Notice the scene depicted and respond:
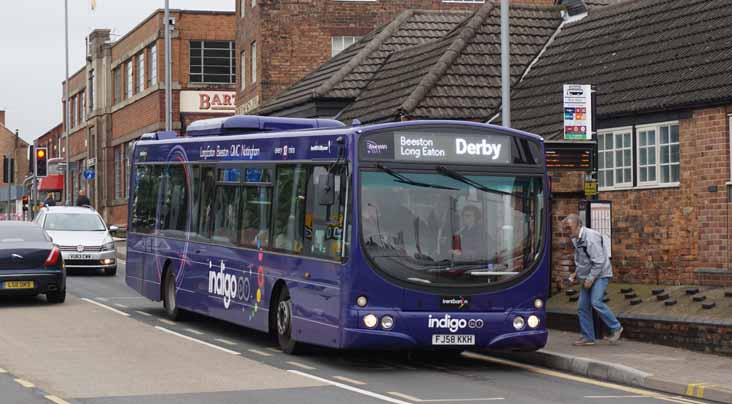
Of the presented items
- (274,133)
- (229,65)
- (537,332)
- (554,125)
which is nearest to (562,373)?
(537,332)

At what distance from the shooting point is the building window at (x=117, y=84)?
66438mm

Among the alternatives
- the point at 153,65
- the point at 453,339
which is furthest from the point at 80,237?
the point at 153,65

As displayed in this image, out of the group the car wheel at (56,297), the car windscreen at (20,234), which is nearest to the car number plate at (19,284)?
the car wheel at (56,297)

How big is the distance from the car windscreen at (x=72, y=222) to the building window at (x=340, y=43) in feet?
40.1

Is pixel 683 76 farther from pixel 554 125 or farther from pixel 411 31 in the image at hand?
pixel 411 31

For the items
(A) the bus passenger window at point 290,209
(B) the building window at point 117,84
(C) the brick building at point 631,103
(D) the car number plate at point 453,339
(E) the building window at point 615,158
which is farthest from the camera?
(B) the building window at point 117,84

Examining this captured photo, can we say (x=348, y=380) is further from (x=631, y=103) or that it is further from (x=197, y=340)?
(x=631, y=103)

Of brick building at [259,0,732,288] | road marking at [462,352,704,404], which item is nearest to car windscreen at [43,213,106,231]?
brick building at [259,0,732,288]

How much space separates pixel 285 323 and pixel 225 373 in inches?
79.3

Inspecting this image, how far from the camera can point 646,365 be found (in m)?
14.6

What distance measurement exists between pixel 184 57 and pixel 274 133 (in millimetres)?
41089

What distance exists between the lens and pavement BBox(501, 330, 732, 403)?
13.1 meters

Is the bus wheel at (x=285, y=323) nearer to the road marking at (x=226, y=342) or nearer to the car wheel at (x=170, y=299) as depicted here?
the road marking at (x=226, y=342)

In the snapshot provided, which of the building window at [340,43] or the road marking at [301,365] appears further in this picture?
the building window at [340,43]
